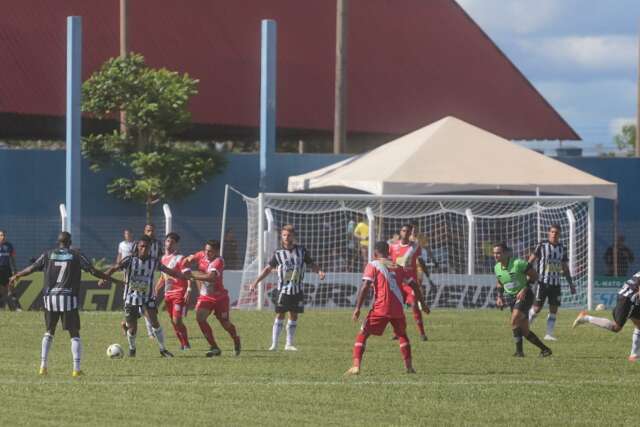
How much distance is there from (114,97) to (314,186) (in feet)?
18.6

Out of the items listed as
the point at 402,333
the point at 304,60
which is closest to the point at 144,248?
the point at 402,333

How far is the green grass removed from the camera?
1438 centimetres

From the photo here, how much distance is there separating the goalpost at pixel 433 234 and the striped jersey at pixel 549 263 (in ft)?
18.5

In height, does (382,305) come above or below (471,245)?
below

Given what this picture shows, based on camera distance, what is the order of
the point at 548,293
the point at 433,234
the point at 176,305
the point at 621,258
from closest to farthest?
1. the point at 176,305
2. the point at 548,293
3. the point at 433,234
4. the point at 621,258

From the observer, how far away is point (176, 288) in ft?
73.2

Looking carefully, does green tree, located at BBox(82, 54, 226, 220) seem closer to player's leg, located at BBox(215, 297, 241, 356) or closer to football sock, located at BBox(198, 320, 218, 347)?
player's leg, located at BBox(215, 297, 241, 356)

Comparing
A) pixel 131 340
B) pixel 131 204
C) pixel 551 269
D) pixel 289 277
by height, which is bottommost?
pixel 131 340

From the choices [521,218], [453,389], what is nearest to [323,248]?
[521,218]

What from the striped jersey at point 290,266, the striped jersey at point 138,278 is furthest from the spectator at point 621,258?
the striped jersey at point 138,278

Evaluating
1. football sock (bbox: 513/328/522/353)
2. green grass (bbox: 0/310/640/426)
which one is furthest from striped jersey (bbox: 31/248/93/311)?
football sock (bbox: 513/328/522/353)

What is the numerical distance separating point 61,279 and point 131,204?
64.6 ft

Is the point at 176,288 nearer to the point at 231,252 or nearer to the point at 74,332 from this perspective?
the point at 74,332

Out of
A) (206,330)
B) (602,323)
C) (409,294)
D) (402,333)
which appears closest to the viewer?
(402,333)
